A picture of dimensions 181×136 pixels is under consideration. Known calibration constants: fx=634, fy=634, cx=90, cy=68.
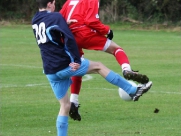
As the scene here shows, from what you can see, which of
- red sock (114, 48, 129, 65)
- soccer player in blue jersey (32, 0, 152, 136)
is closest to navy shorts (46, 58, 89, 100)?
soccer player in blue jersey (32, 0, 152, 136)

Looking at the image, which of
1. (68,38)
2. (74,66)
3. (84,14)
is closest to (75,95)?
(84,14)

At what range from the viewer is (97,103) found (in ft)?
45.2

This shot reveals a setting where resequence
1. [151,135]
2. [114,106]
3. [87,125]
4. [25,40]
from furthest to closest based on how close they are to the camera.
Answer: [25,40]
[114,106]
[87,125]
[151,135]

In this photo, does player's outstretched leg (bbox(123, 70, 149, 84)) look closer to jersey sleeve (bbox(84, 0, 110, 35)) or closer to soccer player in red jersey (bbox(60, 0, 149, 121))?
soccer player in red jersey (bbox(60, 0, 149, 121))

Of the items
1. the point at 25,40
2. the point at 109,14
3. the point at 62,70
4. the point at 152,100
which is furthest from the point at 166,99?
the point at 109,14

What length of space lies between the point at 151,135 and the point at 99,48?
5.61 feet

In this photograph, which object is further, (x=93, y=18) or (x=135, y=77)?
(x=93, y=18)

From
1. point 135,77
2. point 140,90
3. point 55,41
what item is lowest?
point 140,90

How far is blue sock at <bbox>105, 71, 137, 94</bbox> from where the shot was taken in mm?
9133

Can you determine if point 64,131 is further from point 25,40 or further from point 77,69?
point 25,40

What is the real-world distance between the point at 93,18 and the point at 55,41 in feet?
3.18

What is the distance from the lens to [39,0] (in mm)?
8805

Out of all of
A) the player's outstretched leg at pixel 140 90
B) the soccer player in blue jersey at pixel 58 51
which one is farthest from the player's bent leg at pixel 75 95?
the player's outstretched leg at pixel 140 90

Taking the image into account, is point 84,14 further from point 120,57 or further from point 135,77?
point 135,77
